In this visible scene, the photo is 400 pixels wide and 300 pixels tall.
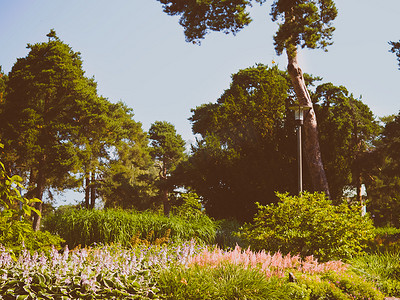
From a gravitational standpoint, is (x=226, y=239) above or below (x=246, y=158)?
below

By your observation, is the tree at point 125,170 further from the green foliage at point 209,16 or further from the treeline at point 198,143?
the green foliage at point 209,16

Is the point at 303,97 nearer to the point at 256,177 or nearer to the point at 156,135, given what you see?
the point at 256,177

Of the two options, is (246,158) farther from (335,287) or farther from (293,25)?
(335,287)

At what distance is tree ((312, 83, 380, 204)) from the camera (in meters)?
16.2

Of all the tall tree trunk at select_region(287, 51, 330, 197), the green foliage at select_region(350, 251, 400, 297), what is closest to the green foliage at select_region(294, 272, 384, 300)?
the green foliage at select_region(350, 251, 400, 297)

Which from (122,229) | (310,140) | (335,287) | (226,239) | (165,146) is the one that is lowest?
(226,239)

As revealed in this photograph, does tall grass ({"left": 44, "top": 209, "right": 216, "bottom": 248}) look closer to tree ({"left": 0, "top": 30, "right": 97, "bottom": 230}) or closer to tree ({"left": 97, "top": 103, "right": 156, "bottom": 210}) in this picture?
tree ({"left": 0, "top": 30, "right": 97, "bottom": 230})

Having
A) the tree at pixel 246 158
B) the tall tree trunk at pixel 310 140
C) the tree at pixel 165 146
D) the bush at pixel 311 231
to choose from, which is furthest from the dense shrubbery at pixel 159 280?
the tree at pixel 165 146

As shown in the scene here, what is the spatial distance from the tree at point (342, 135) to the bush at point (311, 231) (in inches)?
302

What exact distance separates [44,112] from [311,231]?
22.2 meters

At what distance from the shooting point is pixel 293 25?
14578mm

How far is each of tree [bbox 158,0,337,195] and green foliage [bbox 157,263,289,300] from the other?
970 centimetres

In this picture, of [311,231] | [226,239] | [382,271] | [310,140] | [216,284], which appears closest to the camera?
[216,284]

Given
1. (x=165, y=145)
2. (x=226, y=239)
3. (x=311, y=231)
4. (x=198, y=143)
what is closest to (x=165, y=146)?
(x=165, y=145)
